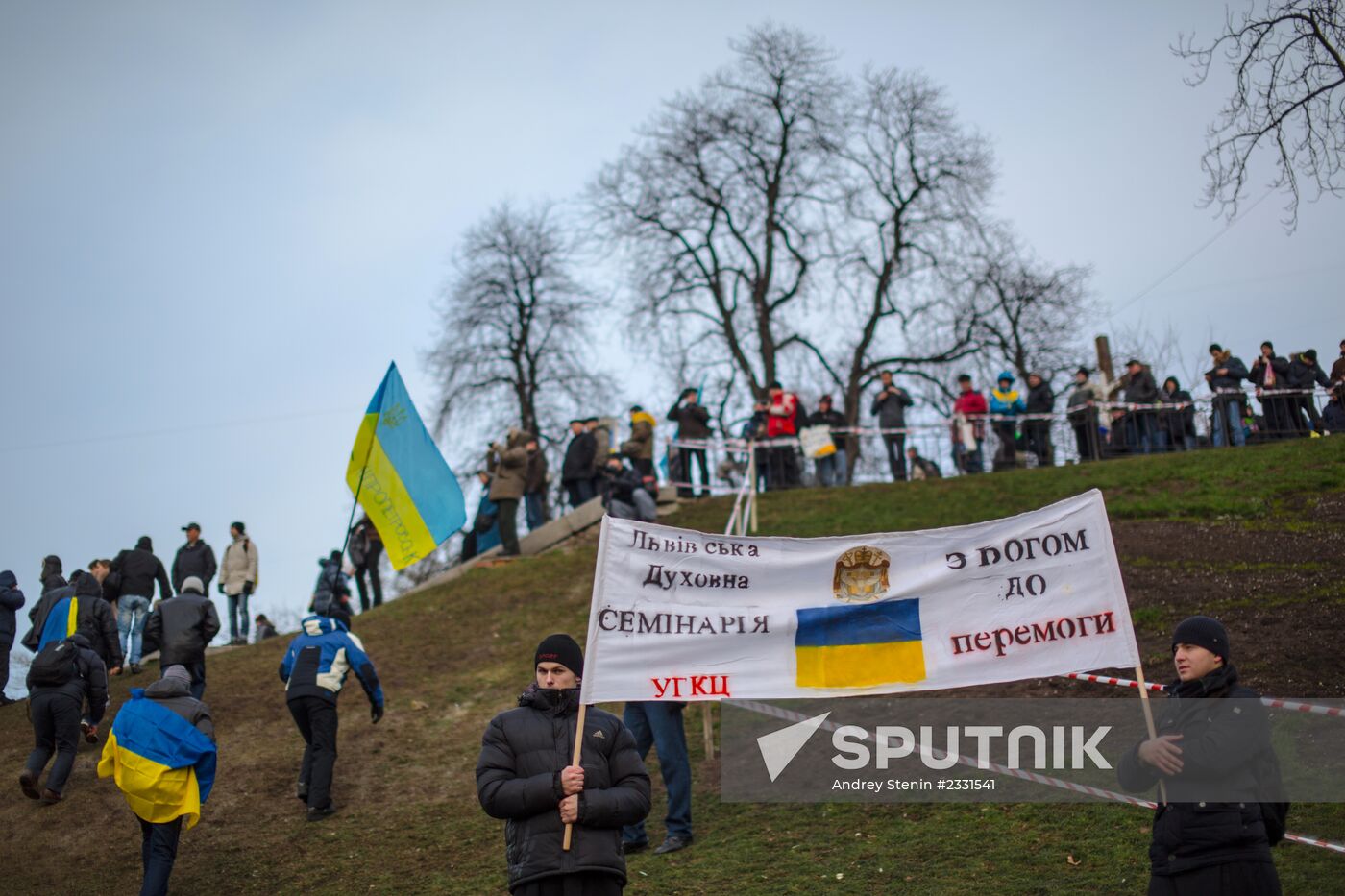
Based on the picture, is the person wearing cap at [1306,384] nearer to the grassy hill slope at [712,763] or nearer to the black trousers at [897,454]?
the grassy hill slope at [712,763]

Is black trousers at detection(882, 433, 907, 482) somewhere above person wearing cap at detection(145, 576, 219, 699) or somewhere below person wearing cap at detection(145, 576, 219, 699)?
above

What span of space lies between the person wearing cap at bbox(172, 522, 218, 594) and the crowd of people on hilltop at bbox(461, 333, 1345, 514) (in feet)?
16.4

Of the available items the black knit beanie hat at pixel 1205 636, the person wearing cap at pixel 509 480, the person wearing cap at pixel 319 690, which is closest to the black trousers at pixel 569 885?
the black knit beanie hat at pixel 1205 636

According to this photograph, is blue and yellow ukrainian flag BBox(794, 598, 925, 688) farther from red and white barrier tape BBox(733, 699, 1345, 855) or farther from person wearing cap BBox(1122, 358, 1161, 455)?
person wearing cap BBox(1122, 358, 1161, 455)

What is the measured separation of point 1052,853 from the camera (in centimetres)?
831

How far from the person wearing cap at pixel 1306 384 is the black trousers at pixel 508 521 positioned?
1321 centimetres

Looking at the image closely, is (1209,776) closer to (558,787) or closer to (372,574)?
(558,787)

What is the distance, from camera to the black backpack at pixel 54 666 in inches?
453

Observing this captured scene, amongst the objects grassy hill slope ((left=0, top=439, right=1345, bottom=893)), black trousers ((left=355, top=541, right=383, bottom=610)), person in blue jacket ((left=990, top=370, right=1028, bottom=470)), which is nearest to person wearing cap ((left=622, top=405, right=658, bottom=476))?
grassy hill slope ((left=0, top=439, right=1345, bottom=893))

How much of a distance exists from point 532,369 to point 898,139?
40.3ft

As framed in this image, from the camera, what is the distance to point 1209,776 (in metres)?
5.54

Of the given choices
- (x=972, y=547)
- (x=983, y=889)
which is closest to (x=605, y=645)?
(x=972, y=547)

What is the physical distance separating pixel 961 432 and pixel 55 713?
1682 cm

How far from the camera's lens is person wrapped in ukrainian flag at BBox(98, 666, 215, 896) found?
8.80 m
